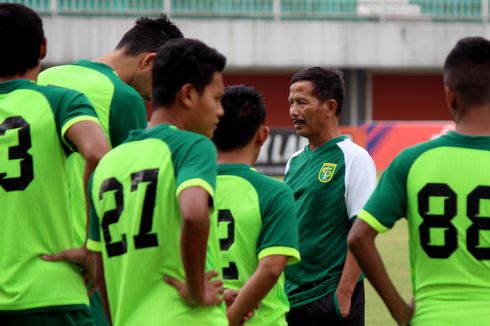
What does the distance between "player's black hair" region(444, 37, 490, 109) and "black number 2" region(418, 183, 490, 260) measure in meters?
0.33

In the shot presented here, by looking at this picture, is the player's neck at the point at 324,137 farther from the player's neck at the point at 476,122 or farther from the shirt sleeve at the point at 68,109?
the player's neck at the point at 476,122

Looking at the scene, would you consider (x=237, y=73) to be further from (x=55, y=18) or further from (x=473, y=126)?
(x=473, y=126)

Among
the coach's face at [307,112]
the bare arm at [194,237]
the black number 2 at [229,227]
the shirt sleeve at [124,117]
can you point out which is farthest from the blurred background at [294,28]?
the bare arm at [194,237]

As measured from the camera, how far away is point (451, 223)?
420 centimetres

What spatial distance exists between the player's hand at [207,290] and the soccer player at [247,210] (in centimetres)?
65

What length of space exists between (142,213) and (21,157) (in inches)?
30.6

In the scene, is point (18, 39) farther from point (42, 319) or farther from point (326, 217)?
point (326, 217)

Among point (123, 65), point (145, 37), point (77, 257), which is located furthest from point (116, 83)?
point (77, 257)

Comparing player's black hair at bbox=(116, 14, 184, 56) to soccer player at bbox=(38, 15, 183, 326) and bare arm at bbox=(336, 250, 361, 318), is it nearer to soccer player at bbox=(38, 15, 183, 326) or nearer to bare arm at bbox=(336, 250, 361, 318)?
soccer player at bbox=(38, 15, 183, 326)

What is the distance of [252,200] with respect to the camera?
193 inches

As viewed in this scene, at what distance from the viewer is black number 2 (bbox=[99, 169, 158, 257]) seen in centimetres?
405

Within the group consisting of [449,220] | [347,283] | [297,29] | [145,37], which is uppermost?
[145,37]

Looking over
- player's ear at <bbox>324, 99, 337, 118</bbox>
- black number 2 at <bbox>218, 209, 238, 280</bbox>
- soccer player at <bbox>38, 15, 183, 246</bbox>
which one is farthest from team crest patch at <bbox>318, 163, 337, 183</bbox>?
black number 2 at <bbox>218, 209, 238, 280</bbox>

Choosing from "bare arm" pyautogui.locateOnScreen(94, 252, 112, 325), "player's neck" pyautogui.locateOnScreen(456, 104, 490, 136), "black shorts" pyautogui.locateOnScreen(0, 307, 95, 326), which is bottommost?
"black shorts" pyautogui.locateOnScreen(0, 307, 95, 326)
